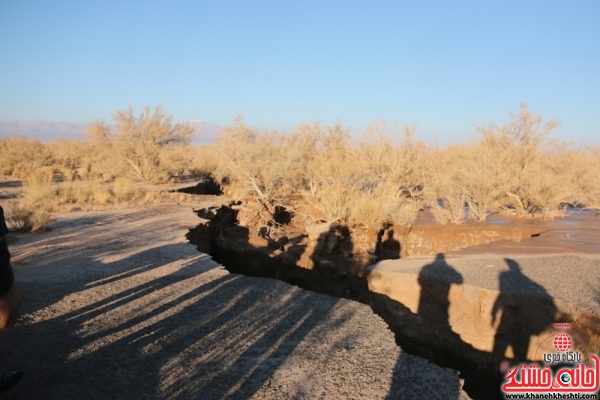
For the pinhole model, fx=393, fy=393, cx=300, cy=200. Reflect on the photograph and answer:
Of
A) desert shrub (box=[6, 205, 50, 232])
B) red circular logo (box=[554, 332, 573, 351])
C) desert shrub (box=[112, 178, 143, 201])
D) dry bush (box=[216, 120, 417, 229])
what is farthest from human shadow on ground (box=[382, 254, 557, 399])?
desert shrub (box=[112, 178, 143, 201])

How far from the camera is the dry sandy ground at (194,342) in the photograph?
3459mm

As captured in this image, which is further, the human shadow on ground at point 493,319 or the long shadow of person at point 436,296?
the long shadow of person at point 436,296

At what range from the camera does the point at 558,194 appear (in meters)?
14.4

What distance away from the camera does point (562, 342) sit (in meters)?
5.27

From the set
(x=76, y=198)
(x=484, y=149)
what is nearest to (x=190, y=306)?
(x=76, y=198)

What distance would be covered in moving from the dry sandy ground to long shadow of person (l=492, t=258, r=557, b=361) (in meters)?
2.21

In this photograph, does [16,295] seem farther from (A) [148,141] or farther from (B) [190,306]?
(A) [148,141]

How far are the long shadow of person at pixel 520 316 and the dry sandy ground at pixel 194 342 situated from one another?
221 cm

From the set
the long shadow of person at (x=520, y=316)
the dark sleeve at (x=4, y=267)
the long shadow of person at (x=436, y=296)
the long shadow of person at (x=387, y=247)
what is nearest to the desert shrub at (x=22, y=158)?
the long shadow of person at (x=387, y=247)

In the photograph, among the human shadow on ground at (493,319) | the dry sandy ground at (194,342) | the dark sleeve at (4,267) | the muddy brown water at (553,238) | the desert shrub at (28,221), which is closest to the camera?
the dark sleeve at (4,267)

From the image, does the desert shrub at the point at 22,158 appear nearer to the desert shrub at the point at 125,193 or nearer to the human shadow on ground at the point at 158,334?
the desert shrub at the point at 125,193

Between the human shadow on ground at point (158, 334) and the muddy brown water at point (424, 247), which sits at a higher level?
the human shadow on ground at point (158, 334)

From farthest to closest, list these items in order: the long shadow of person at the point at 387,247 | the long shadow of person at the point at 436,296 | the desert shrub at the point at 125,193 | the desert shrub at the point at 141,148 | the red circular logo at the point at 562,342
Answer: the desert shrub at the point at 141,148
the desert shrub at the point at 125,193
the long shadow of person at the point at 387,247
the long shadow of person at the point at 436,296
the red circular logo at the point at 562,342

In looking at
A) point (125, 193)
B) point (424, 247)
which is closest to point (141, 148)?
point (125, 193)
